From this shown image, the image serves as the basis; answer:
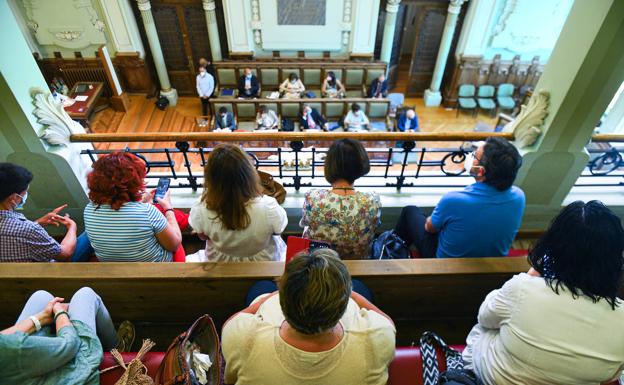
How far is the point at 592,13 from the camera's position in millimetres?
2135

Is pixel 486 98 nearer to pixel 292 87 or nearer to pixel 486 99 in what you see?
pixel 486 99

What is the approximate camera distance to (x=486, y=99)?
739 centimetres

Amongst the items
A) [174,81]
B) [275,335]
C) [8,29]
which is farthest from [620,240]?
[174,81]

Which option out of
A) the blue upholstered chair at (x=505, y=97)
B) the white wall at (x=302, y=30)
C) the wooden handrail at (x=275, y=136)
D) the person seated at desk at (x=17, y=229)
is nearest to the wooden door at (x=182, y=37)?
the white wall at (x=302, y=30)

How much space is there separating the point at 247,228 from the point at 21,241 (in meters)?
1.04

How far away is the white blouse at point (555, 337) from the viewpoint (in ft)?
3.69

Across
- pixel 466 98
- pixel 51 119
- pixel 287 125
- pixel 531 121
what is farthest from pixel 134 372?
pixel 466 98

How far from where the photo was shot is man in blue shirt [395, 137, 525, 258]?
1.79m

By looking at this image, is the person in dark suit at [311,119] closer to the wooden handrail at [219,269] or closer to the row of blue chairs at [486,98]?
the row of blue chairs at [486,98]

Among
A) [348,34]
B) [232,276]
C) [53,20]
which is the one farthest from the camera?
[348,34]

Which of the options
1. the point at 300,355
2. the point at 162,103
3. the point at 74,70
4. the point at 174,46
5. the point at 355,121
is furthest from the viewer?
the point at 174,46

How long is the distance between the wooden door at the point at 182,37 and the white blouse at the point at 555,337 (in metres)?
7.07

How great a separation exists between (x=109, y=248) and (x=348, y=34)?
257 inches

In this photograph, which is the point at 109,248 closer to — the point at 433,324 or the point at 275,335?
the point at 275,335
